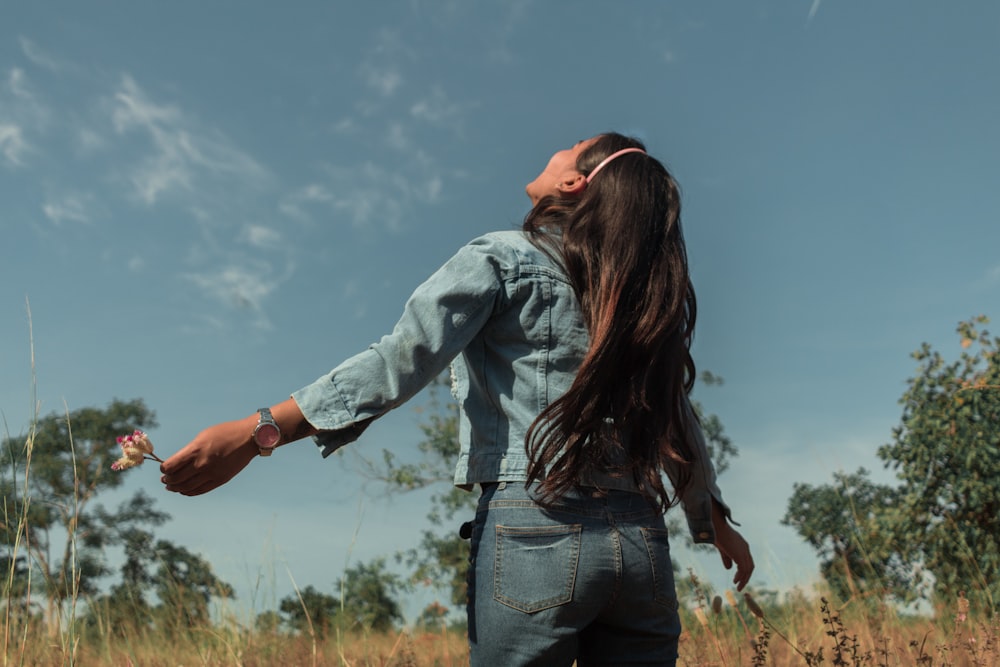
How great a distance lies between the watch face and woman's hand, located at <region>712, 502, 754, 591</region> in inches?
53.1

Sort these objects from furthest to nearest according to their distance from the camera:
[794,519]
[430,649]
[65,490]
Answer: [65,490] → [794,519] → [430,649]

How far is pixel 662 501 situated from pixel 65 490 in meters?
16.7

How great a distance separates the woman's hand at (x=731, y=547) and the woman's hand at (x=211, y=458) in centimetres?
141

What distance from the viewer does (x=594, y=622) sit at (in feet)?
6.59

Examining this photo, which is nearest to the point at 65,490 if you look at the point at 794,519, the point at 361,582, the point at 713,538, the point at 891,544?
the point at 361,582

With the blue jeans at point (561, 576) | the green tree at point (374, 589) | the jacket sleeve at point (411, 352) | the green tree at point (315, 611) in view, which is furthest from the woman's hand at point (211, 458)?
the green tree at point (374, 589)

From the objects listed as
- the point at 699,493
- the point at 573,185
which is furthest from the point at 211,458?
the point at 699,493

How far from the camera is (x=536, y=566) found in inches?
70.9

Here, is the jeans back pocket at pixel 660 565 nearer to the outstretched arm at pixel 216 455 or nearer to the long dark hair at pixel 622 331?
the long dark hair at pixel 622 331

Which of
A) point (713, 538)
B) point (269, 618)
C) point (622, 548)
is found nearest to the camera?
point (622, 548)

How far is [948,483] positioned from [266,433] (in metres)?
6.85

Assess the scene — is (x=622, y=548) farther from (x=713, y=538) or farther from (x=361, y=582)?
(x=361, y=582)

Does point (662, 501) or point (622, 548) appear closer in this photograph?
point (622, 548)

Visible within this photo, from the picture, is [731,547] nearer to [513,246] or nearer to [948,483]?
[513,246]
